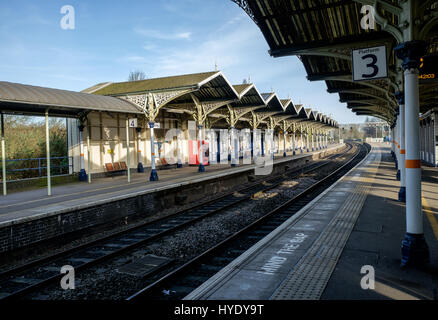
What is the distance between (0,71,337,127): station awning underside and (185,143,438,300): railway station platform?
8.66 meters

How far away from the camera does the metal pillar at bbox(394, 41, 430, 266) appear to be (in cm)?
476

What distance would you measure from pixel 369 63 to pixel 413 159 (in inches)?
82.8

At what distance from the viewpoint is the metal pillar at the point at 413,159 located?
4.76 m

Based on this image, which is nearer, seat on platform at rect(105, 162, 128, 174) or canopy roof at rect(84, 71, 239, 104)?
canopy roof at rect(84, 71, 239, 104)

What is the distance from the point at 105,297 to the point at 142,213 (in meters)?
6.24

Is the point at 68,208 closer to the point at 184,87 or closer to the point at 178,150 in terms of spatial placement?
the point at 184,87

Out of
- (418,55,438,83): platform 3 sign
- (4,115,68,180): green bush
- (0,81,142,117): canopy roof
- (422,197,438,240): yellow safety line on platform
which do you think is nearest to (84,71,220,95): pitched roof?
(0,81,142,117): canopy roof

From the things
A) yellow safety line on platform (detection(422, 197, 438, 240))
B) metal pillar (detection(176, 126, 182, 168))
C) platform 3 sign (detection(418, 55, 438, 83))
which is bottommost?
yellow safety line on platform (detection(422, 197, 438, 240))

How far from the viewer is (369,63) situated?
5.91 m

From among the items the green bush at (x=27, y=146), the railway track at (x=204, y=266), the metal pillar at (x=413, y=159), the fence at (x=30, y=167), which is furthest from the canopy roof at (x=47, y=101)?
the metal pillar at (x=413, y=159)

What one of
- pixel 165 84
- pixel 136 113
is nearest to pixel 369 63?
pixel 136 113

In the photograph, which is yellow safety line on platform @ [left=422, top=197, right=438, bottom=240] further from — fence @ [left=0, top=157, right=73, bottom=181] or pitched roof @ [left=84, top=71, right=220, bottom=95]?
fence @ [left=0, top=157, right=73, bottom=181]
